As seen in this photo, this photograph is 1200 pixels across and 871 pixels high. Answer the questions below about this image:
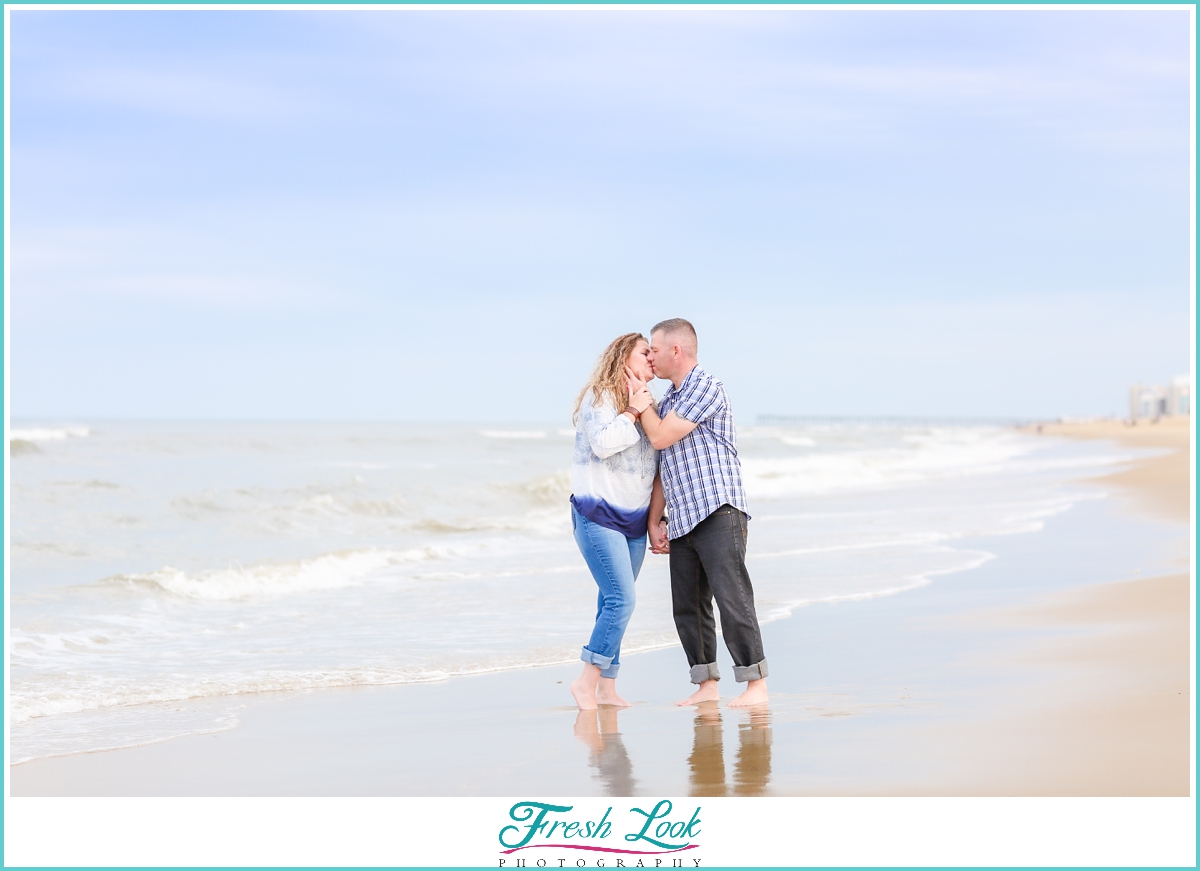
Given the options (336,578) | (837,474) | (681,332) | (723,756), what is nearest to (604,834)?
(723,756)

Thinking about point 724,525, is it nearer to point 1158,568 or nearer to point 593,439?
point 593,439

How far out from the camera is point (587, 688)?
5227 mm

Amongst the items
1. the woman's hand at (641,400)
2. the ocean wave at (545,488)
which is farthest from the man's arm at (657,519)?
the ocean wave at (545,488)

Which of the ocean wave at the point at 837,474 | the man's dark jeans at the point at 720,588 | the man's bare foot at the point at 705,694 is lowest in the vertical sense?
the ocean wave at the point at 837,474

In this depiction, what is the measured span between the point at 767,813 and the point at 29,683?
4.59 meters

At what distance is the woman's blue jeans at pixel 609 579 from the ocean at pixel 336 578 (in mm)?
1420

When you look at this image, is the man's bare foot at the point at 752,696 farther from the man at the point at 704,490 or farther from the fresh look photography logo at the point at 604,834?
the fresh look photography logo at the point at 604,834

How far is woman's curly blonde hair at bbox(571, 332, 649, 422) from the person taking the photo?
5.02 meters

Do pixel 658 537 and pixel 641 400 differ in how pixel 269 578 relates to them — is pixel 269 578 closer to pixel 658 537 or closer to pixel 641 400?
pixel 658 537

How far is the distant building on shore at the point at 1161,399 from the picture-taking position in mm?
120200

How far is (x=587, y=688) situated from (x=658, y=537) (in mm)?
804

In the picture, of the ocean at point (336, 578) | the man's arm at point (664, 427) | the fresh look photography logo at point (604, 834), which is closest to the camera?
the fresh look photography logo at point (604, 834)

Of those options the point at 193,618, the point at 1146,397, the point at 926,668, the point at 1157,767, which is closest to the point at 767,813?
the point at 1157,767

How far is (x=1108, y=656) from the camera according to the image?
5.77 metres
